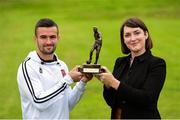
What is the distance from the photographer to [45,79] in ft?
17.3

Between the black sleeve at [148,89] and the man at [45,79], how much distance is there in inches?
18.4

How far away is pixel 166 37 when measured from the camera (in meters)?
24.4

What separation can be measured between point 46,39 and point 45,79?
34 centimetres

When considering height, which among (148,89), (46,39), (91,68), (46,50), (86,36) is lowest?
(86,36)

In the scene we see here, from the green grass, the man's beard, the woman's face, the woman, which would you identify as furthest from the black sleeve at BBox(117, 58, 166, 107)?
the green grass

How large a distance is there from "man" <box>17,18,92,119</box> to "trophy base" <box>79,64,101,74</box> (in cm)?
7

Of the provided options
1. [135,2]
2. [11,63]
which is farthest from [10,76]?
[135,2]

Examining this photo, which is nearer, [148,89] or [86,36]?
[148,89]

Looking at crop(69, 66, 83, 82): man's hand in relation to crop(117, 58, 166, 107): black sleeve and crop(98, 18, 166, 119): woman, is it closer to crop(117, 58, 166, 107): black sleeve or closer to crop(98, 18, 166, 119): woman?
crop(98, 18, 166, 119): woman

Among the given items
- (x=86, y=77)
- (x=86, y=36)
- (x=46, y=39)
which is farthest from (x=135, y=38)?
(x=86, y=36)

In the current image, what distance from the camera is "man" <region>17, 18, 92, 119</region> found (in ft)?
17.0

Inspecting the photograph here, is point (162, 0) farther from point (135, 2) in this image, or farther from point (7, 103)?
point (7, 103)

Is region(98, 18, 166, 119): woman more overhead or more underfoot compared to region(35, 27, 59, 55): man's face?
more underfoot

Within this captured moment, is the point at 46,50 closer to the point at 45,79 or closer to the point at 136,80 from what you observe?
the point at 45,79
